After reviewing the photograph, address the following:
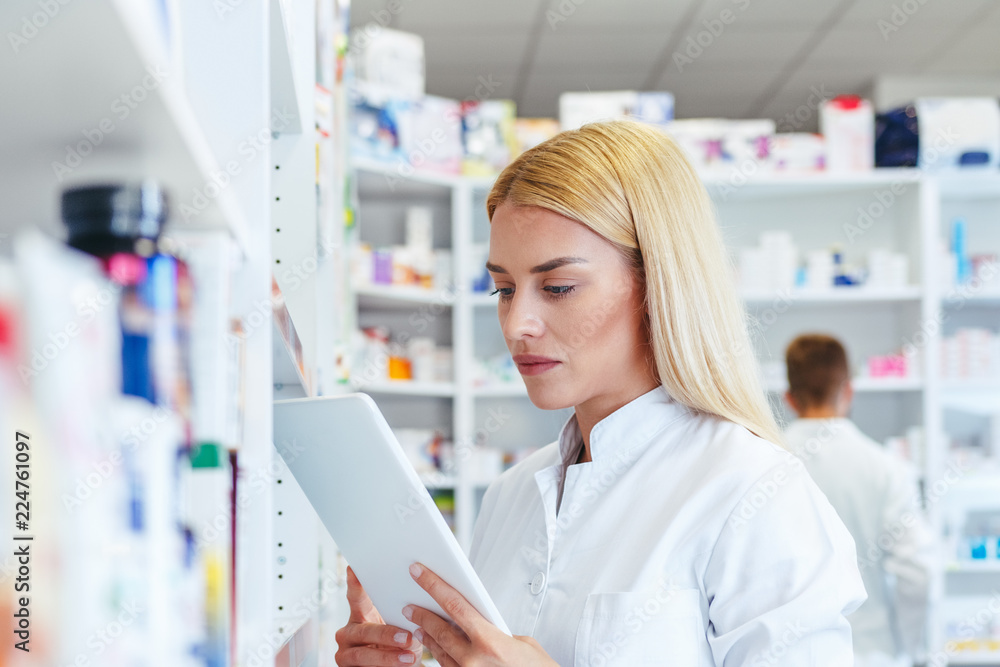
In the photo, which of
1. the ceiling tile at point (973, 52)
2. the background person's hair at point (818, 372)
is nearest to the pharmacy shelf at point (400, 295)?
the background person's hair at point (818, 372)

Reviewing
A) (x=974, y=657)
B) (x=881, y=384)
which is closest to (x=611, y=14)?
(x=881, y=384)

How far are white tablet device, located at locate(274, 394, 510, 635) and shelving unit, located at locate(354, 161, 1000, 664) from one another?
2774 mm

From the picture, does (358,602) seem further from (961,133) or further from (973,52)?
(973,52)

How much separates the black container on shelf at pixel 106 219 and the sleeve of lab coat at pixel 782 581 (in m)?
0.81

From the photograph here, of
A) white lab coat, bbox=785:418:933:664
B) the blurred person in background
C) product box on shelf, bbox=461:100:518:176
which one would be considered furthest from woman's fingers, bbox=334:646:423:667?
product box on shelf, bbox=461:100:518:176

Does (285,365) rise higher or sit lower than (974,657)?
higher

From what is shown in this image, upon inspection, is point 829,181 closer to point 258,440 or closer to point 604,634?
point 604,634

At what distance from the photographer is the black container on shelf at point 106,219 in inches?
19.0

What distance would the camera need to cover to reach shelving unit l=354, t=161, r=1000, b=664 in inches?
155

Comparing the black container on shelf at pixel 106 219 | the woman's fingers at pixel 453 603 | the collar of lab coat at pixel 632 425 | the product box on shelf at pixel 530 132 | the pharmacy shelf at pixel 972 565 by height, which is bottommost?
the pharmacy shelf at pixel 972 565

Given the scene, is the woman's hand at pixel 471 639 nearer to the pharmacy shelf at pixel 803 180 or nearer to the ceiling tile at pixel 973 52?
the pharmacy shelf at pixel 803 180

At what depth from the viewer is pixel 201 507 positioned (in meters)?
0.63

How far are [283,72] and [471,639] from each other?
73 centimetres

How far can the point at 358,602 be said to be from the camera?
1.27 metres
